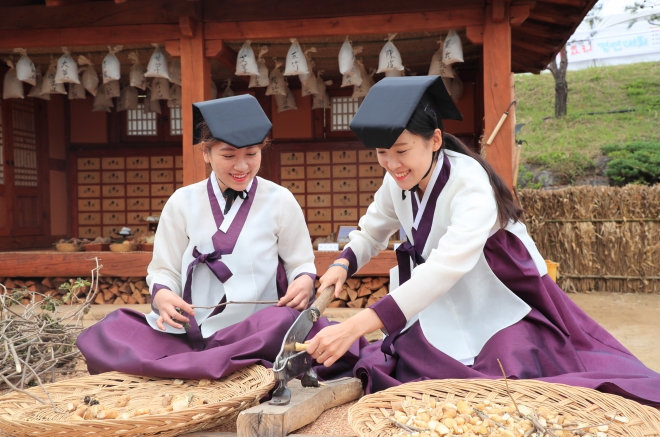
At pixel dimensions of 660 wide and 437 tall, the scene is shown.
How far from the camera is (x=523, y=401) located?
7.15 feet

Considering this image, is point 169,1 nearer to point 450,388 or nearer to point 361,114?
point 361,114

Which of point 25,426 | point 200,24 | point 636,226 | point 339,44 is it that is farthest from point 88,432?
point 636,226

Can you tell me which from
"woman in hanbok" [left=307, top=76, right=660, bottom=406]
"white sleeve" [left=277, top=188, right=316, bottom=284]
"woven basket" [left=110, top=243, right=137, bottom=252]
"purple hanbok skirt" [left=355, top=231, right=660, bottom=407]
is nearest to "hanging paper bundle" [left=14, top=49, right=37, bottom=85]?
"woven basket" [left=110, top=243, right=137, bottom=252]

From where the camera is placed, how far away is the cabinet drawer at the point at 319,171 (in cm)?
870

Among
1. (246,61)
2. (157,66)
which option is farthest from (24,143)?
(246,61)

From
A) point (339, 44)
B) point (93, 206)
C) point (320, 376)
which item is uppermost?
point (339, 44)

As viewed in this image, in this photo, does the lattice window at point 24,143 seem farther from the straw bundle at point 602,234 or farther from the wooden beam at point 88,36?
the straw bundle at point 602,234

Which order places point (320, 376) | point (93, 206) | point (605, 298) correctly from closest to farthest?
point (320, 376), point (605, 298), point (93, 206)

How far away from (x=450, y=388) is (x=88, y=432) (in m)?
1.26

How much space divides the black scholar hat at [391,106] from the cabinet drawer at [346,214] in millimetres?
6125

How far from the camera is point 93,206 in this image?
9.16m

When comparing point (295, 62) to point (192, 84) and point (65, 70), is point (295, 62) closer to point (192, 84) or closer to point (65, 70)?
point (192, 84)

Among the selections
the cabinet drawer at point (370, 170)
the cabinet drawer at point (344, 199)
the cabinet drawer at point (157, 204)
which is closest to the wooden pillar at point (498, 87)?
the cabinet drawer at point (370, 170)

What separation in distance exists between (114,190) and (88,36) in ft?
10.1
